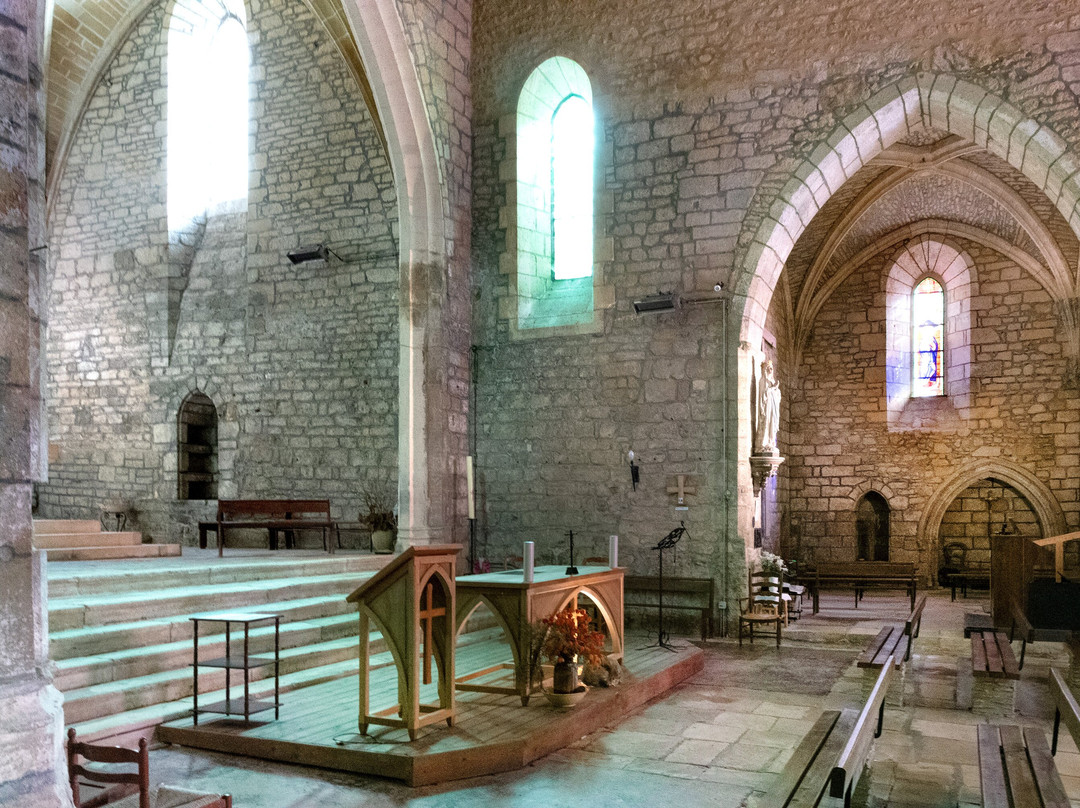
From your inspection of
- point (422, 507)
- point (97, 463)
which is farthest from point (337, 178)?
point (97, 463)

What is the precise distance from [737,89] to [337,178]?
15.0 ft

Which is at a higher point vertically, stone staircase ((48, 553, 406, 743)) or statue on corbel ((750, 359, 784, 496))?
statue on corbel ((750, 359, 784, 496))

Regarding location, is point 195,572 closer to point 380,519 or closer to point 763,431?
point 380,519

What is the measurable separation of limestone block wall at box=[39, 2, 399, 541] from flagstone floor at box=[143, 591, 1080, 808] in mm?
5232

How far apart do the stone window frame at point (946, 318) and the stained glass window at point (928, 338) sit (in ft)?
0.24

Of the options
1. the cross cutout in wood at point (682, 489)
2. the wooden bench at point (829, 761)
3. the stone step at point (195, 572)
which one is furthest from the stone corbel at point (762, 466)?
the wooden bench at point (829, 761)

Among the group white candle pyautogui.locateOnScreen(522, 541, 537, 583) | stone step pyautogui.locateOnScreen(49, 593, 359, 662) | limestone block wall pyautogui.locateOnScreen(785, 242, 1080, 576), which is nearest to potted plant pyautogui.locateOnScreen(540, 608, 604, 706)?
white candle pyautogui.locateOnScreen(522, 541, 537, 583)

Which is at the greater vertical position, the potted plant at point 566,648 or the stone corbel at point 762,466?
the stone corbel at point 762,466

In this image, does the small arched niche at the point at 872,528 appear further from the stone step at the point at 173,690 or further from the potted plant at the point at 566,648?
the potted plant at the point at 566,648

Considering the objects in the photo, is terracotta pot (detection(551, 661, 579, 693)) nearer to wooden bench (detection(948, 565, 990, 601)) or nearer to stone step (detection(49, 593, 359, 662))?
stone step (detection(49, 593, 359, 662))

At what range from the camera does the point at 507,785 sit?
14.0 ft

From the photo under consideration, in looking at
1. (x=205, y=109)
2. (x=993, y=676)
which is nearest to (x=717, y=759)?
(x=993, y=676)

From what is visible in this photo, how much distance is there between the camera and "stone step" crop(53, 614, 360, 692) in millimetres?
4977

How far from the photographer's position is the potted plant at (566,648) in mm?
5312
